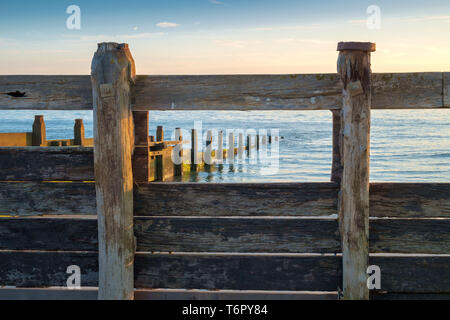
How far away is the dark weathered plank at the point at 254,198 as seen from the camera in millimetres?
4008

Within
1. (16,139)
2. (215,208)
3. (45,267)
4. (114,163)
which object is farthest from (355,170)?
(16,139)

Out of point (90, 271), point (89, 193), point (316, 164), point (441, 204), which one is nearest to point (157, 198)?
point (89, 193)

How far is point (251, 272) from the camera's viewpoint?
13.2ft

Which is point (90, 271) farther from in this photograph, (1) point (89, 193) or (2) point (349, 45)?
(2) point (349, 45)

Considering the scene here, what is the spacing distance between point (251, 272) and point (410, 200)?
1.45m

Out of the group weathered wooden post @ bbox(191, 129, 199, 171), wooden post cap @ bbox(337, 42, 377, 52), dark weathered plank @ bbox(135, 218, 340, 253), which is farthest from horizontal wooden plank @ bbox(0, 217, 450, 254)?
weathered wooden post @ bbox(191, 129, 199, 171)

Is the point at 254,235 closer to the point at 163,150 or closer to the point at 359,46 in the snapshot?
the point at 359,46

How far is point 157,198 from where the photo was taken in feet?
13.4

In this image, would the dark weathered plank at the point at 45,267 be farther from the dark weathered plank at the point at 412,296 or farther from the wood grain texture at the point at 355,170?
the dark weathered plank at the point at 412,296

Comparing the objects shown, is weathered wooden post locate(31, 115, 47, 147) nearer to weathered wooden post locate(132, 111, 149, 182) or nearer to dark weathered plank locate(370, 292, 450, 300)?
weathered wooden post locate(132, 111, 149, 182)

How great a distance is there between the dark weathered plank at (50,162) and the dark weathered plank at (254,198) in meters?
0.60

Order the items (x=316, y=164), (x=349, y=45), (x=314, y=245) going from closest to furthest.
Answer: (x=349, y=45) → (x=314, y=245) → (x=316, y=164)

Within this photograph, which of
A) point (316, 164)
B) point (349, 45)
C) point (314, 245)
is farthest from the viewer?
point (316, 164)
